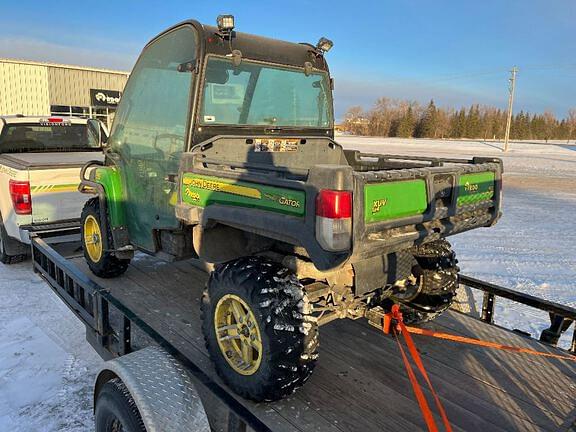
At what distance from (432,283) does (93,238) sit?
3188mm

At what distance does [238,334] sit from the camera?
9.33 feet

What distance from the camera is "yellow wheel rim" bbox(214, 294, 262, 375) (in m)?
2.73

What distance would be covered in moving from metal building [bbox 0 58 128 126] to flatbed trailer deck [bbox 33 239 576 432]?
82.0 ft

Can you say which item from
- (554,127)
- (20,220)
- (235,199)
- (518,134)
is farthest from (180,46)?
(554,127)

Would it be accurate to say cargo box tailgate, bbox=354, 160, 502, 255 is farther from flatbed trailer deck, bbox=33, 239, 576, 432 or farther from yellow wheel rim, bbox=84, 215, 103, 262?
yellow wheel rim, bbox=84, 215, 103, 262

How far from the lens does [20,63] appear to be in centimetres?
2678

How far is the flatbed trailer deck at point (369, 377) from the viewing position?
2.58 m

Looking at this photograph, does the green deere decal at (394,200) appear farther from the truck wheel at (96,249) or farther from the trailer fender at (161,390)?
the truck wheel at (96,249)

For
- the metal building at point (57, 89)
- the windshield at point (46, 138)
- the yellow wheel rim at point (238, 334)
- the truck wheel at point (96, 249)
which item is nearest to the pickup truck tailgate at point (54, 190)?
the windshield at point (46, 138)

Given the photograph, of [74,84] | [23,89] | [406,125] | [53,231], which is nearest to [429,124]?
[406,125]

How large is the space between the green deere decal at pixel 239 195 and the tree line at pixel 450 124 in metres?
80.6

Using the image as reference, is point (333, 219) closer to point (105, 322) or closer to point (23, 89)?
point (105, 322)

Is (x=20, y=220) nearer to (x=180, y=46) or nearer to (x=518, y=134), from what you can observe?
(x=180, y=46)

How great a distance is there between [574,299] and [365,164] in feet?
11.8
